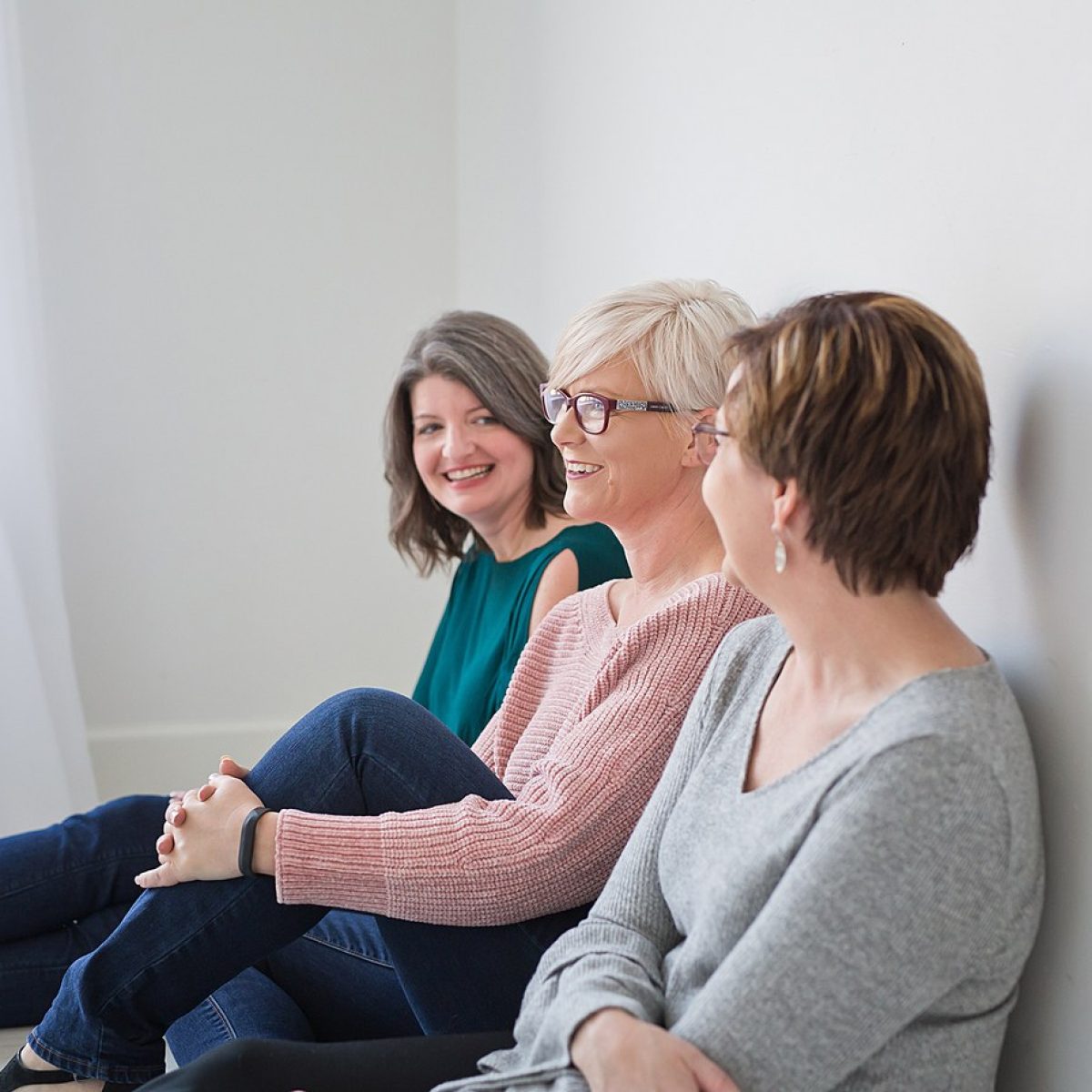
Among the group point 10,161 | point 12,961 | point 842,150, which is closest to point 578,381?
point 842,150

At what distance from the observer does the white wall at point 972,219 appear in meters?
1.10

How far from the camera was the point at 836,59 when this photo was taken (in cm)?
158

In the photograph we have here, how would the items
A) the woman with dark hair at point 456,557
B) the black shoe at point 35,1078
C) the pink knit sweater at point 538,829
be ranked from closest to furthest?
the pink knit sweater at point 538,829, the black shoe at point 35,1078, the woman with dark hair at point 456,557

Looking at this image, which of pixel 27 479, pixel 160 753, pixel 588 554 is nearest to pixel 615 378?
pixel 588 554

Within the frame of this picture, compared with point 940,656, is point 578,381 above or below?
above

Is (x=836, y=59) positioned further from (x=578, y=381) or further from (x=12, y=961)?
(x=12, y=961)

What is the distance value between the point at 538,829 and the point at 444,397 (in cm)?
102

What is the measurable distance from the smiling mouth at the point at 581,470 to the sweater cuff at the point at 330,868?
1.63ft

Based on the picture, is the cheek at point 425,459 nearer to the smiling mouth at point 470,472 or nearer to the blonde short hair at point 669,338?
the smiling mouth at point 470,472

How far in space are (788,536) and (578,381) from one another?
1.93 ft

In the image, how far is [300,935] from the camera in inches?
60.6

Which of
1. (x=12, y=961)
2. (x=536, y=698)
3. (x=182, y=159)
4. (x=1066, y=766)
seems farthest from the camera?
(x=182, y=159)

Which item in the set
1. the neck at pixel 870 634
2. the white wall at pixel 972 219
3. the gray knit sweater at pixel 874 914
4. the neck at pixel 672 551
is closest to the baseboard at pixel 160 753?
the white wall at pixel 972 219

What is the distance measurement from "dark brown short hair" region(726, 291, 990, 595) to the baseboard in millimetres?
2782
